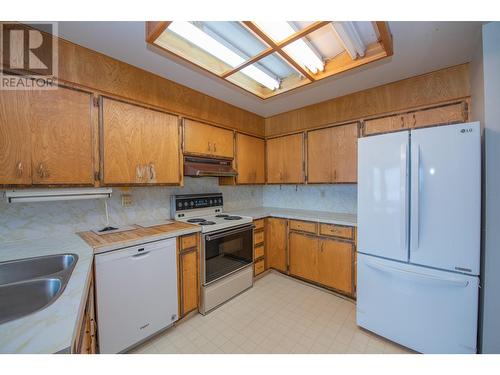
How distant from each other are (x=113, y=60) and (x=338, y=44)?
1882mm

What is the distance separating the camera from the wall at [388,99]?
72.5 inches

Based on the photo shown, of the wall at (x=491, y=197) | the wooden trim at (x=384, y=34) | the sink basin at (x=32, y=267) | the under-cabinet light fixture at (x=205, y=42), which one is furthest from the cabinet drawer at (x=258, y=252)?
the wooden trim at (x=384, y=34)

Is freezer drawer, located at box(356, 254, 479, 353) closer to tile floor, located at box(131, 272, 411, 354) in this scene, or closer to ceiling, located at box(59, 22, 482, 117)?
tile floor, located at box(131, 272, 411, 354)

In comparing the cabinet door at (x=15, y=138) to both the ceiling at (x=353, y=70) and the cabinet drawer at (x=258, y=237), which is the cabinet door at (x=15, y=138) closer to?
the ceiling at (x=353, y=70)

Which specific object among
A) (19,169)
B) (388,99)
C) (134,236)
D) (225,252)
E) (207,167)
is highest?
(388,99)

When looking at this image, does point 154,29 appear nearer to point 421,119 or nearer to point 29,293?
point 29,293

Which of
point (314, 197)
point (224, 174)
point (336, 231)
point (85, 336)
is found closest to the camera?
point (85, 336)

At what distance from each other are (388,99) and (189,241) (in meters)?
2.57

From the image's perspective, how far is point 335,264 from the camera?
7.67ft

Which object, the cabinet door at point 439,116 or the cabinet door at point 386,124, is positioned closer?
the cabinet door at point 439,116

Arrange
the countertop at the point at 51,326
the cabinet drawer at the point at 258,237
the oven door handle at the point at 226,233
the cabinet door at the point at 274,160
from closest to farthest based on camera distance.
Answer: the countertop at the point at 51,326 → the oven door handle at the point at 226,233 → the cabinet drawer at the point at 258,237 → the cabinet door at the point at 274,160

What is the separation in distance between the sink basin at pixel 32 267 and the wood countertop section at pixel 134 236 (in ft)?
0.56

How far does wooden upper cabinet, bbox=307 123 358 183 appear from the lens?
2.41m

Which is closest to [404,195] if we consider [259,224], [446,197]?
[446,197]
